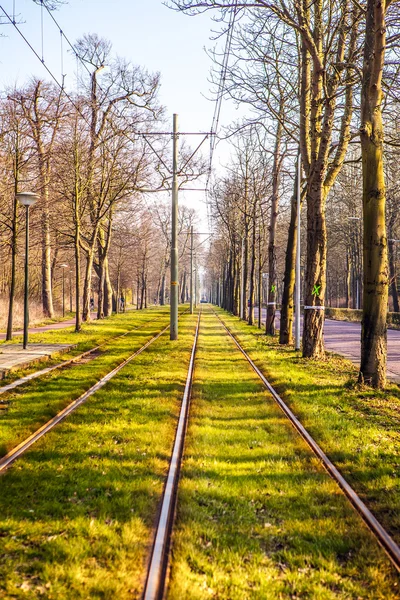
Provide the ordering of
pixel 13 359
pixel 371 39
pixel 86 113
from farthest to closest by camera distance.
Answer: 1. pixel 86 113
2. pixel 13 359
3. pixel 371 39

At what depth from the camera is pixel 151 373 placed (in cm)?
1245

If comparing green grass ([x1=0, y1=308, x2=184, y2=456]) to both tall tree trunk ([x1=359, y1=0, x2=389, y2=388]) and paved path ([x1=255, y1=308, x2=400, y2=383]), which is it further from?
paved path ([x1=255, y1=308, x2=400, y2=383])

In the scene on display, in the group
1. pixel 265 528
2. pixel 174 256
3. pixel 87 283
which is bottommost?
pixel 265 528

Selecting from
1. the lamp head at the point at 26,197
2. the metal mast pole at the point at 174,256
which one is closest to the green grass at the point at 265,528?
the lamp head at the point at 26,197

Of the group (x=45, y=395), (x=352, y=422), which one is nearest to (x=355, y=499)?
(x=352, y=422)

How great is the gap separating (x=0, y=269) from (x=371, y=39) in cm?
3173

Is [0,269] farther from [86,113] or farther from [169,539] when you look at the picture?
[169,539]

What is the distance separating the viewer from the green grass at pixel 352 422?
536cm

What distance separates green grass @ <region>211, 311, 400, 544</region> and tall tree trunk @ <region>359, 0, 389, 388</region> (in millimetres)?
894

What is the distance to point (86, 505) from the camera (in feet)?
15.8

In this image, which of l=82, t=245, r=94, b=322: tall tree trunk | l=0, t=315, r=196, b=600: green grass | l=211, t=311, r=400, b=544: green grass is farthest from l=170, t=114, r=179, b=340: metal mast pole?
l=0, t=315, r=196, b=600: green grass

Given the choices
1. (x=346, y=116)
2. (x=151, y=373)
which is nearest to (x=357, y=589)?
(x=151, y=373)

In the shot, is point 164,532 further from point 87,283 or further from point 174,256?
point 87,283

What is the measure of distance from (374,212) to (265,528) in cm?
732
